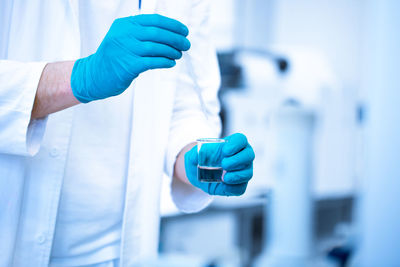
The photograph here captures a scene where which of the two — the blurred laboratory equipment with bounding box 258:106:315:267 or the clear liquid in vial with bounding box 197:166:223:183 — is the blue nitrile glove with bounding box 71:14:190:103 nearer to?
the clear liquid in vial with bounding box 197:166:223:183

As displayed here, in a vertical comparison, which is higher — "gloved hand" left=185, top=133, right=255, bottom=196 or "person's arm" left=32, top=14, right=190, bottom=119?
"person's arm" left=32, top=14, right=190, bottom=119

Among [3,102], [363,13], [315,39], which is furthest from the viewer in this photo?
[315,39]

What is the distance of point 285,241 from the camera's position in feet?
6.30

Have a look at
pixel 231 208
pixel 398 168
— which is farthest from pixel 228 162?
pixel 231 208

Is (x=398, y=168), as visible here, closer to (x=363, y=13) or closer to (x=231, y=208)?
(x=231, y=208)

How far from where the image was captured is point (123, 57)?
0.59 metres

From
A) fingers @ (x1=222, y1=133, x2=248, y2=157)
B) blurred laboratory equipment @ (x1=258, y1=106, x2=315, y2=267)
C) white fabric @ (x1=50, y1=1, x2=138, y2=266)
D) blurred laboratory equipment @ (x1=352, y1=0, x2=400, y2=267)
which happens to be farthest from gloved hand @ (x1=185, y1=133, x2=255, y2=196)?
blurred laboratory equipment @ (x1=258, y1=106, x2=315, y2=267)

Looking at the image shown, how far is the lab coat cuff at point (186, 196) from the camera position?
0.87 m

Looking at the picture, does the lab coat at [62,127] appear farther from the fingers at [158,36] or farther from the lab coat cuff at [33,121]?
the fingers at [158,36]

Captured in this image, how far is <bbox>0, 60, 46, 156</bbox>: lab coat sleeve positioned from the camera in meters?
0.59

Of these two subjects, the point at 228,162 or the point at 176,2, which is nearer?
the point at 228,162

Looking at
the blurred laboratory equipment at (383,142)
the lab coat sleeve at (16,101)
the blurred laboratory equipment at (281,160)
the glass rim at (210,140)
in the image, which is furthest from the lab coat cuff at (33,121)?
the blurred laboratory equipment at (383,142)

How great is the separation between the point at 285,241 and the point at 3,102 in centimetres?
168

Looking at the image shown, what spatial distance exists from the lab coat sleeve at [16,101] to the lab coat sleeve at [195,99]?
351mm
